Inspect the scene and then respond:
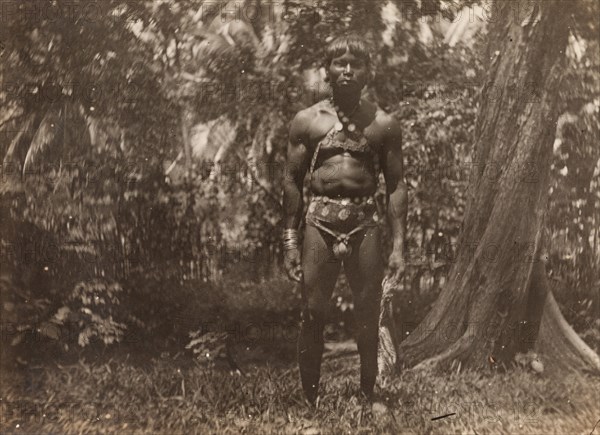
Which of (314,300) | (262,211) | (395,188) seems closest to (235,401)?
(314,300)

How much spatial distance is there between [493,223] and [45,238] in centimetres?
326

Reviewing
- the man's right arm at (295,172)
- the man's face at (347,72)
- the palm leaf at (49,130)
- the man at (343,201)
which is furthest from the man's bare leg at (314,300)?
the palm leaf at (49,130)

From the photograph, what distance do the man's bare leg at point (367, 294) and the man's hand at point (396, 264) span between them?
0.08m

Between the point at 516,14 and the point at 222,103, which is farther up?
the point at 516,14

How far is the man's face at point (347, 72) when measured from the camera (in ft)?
12.5

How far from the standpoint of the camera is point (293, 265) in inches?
153

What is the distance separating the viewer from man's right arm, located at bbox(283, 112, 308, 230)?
390cm

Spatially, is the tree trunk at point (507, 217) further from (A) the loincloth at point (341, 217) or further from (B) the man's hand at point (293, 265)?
(B) the man's hand at point (293, 265)

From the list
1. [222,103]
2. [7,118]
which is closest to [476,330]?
[222,103]

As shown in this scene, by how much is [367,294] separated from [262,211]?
3.11ft

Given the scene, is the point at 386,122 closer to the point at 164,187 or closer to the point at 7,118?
the point at 164,187

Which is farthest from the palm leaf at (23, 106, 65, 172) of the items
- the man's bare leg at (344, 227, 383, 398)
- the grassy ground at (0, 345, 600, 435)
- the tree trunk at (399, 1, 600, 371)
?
the tree trunk at (399, 1, 600, 371)

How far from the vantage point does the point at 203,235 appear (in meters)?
4.02

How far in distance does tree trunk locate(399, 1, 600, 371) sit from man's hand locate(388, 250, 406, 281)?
16.0 inches
